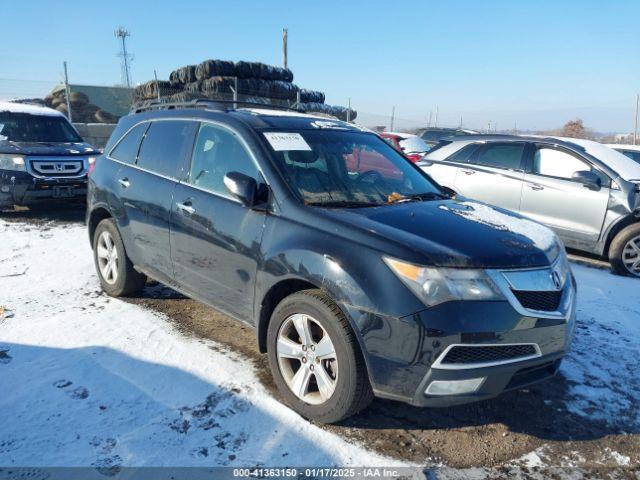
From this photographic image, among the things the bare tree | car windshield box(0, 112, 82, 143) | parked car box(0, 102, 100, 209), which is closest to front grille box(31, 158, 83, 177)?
parked car box(0, 102, 100, 209)

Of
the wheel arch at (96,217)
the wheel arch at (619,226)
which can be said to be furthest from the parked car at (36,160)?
the wheel arch at (619,226)

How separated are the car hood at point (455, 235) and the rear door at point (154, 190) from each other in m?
1.58

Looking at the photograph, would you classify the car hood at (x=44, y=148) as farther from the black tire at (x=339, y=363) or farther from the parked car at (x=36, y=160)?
the black tire at (x=339, y=363)

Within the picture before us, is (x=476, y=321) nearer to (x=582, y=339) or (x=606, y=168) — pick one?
(x=582, y=339)

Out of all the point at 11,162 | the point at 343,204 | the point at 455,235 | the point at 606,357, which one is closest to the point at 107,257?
the point at 343,204

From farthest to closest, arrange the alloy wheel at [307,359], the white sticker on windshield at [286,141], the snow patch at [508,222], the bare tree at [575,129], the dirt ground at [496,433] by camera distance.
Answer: the bare tree at [575,129] → the white sticker on windshield at [286,141] → the snow patch at [508,222] → the alloy wheel at [307,359] → the dirt ground at [496,433]

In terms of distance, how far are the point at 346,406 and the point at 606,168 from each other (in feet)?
18.2

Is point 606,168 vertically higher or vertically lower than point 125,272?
higher

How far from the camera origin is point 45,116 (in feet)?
29.8

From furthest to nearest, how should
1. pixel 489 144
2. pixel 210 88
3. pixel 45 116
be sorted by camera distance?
pixel 210 88
pixel 45 116
pixel 489 144

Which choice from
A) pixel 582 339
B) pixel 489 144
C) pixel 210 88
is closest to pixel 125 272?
pixel 582 339

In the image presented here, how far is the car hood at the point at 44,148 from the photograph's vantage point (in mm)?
7863

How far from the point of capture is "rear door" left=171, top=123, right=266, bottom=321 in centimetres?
333

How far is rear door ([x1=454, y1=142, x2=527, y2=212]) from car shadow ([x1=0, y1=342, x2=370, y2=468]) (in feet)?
17.1
